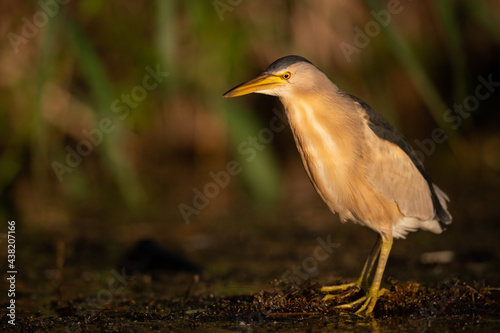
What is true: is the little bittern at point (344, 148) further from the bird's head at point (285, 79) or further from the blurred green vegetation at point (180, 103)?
the blurred green vegetation at point (180, 103)

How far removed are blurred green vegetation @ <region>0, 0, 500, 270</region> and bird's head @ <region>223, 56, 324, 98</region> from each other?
227 centimetres

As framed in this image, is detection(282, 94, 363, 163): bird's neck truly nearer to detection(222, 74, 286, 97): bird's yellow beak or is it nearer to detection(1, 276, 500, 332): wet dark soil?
detection(222, 74, 286, 97): bird's yellow beak

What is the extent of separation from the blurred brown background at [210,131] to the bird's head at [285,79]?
1.04 m

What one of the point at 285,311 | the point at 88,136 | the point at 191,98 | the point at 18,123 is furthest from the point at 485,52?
the point at 285,311

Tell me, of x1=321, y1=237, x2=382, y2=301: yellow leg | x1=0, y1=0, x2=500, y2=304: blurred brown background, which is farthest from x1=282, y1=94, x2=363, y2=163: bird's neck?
x1=0, y1=0, x2=500, y2=304: blurred brown background

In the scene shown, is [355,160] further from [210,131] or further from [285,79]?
[210,131]

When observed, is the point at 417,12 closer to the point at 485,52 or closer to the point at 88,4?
the point at 485,52

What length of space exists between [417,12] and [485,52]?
3.96 feet

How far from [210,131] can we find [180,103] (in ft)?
1.56

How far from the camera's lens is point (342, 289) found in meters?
3.99

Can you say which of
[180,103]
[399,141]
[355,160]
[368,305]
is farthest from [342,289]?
[180,103]

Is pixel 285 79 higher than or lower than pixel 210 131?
lower

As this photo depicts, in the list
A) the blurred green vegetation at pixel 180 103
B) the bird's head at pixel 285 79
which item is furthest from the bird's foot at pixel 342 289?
the blurred green vegetation at pixel 180 103

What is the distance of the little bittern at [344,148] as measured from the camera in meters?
3.75
